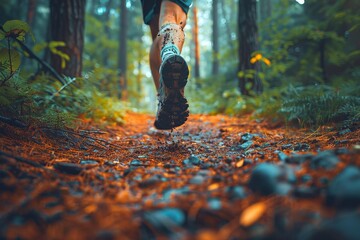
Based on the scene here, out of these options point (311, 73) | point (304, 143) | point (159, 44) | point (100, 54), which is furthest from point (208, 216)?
point (100, 54)

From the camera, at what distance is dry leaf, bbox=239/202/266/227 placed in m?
0.77

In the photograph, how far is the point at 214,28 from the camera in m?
14.7

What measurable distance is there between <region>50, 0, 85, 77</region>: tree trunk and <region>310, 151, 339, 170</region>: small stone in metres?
3.97

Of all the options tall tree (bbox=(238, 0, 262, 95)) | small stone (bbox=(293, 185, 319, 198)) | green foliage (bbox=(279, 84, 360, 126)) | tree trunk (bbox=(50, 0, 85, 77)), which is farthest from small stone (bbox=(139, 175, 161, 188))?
tall tree (bbox=(238, 0, 262, 95))

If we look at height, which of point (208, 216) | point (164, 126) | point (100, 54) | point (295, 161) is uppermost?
point (100, 54)

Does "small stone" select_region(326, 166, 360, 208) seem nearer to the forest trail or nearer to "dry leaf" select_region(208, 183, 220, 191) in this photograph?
the forest trail

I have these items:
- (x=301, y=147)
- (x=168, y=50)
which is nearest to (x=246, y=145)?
(x=301, y=147)

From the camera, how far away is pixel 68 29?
4074 millimetres

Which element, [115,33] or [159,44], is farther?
[115,33]

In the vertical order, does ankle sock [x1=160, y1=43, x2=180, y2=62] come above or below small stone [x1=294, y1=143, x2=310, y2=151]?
above

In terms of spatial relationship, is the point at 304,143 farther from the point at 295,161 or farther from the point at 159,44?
the point at 159,44

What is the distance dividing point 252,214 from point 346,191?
0.30m

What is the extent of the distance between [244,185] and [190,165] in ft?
2.09

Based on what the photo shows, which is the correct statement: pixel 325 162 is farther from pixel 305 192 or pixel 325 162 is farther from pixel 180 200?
pixel 180 200
